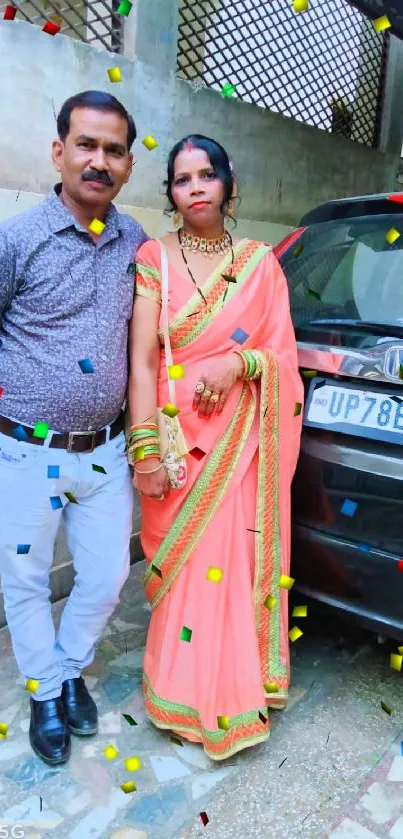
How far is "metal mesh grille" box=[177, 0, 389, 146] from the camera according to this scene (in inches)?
189

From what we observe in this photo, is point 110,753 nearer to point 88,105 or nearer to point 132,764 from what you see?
point 132,764

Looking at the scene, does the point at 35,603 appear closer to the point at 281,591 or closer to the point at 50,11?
the point at 281,591

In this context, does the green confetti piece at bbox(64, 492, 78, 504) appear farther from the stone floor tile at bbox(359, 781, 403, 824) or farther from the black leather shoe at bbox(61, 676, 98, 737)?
the stone floor tile at bbox(359, 781, 403, 824)

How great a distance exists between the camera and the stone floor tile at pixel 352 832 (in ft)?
6.24

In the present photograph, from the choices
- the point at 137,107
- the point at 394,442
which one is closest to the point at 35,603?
the point at 394,442

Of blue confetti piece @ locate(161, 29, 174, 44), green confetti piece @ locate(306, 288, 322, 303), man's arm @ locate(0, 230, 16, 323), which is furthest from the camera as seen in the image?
blue confetti piece @ locate(161, 29, 174, 44)

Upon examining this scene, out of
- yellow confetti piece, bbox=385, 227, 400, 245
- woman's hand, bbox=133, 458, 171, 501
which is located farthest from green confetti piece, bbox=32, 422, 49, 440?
yellow confetti piece, bbox=385, 227, 400, 245

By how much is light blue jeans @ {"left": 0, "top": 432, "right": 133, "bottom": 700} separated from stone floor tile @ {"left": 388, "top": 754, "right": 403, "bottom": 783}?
1015 millimetres

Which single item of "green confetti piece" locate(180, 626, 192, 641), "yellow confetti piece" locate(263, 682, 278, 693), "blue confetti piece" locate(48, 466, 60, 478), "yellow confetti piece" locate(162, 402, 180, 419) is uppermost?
"yellow confetti piece" locate(162, 402, 180, 419)

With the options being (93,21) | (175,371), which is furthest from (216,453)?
(93,21)

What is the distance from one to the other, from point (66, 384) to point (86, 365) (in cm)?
8

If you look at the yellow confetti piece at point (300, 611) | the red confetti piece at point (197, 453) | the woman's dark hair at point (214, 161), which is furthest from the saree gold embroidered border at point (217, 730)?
the woman's dark hair at point (214, 161)

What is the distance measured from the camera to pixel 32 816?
1.96 meters

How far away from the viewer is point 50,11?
388 centimetres
